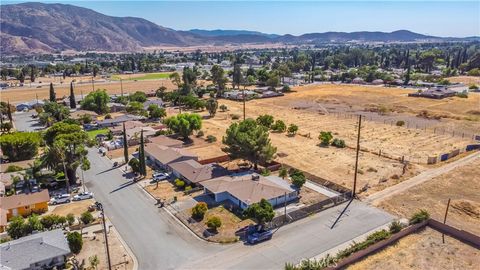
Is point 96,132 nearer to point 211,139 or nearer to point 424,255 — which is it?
point 211,139

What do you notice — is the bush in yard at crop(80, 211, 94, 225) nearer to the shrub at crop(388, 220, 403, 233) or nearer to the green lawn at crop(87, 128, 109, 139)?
the shrub at crop(388, 220, 403, 233)

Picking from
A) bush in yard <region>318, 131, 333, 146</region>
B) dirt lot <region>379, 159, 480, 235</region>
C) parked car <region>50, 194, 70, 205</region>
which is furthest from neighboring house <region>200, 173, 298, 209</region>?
bush in yard <region>318, 131, 333, 146</region>

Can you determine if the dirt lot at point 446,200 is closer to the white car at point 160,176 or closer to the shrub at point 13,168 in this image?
the white car at point 160,176

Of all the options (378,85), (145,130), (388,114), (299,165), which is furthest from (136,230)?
(378,85)

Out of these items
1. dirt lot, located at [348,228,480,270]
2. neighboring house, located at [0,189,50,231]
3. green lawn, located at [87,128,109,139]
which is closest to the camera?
dirt lot, located at [348,228,480,270]

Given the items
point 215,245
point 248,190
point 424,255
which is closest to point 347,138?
point 248,190

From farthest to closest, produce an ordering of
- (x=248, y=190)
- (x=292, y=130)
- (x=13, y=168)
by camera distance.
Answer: (x=292, y=130) → (x=13, y=168) → (x=248, y=190)

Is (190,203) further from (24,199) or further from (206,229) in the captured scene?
(24,199)
